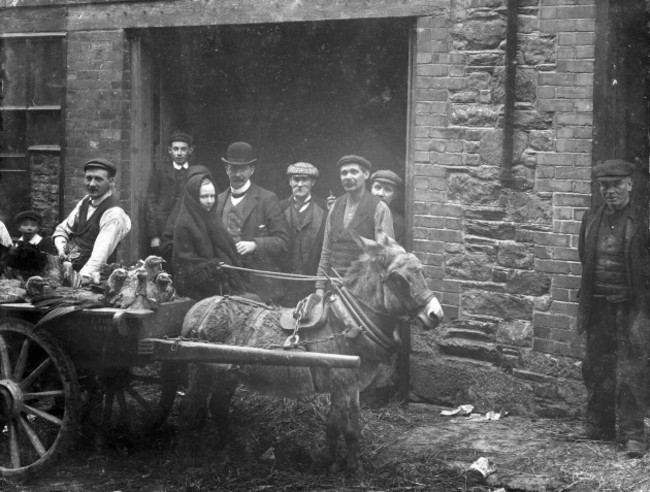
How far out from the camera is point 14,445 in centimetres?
592

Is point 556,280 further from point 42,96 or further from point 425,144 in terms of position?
point 42,96

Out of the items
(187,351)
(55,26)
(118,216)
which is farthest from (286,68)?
(187,351)

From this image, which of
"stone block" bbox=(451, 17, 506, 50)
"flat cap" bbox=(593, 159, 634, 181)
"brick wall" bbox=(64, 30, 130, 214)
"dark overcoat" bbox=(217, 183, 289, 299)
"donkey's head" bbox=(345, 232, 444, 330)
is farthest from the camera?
"brick wall" bbox=(64, 30, 130, 214)

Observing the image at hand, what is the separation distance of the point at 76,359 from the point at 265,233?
8.44 ft

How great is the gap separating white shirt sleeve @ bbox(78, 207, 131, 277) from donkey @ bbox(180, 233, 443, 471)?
1.15 m

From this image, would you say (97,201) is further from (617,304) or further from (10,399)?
(617,304)

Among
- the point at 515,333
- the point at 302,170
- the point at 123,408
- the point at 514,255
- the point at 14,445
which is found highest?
the point at 302,170

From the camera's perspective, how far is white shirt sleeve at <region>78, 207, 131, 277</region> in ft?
22.2

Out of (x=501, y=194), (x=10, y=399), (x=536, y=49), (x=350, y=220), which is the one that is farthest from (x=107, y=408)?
(x=536, y=49)

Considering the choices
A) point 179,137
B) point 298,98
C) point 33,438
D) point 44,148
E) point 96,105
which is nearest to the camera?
point 33,438

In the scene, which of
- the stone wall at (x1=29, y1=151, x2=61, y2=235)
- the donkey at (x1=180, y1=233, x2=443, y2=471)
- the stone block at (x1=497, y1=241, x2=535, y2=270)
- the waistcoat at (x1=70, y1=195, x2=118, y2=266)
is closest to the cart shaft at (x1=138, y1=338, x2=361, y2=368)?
the donkey at (x1=180, y1=233, x2=443, y2=471)

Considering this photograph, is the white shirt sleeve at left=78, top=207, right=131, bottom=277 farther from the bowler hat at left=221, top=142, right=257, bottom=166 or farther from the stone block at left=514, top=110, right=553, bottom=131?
the stone block at left=514, top=110, right=553, bottom=131

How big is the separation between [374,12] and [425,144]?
1337mm

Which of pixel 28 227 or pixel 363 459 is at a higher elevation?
pixel 28 227
